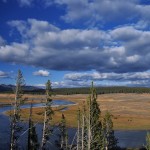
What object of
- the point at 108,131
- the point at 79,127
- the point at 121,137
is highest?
the point at 79,127

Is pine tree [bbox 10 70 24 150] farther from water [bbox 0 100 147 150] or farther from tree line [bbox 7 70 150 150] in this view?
water [bbox 0 100 147 150]

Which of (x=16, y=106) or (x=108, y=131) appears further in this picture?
(x=108, y=131)

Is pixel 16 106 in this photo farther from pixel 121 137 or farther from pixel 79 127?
pixel 121 137

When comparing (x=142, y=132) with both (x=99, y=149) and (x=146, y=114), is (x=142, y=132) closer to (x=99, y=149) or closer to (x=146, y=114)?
(x=146, y=114)

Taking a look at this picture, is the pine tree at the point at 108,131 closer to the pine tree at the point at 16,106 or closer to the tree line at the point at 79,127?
the tree line at the point at 79,127

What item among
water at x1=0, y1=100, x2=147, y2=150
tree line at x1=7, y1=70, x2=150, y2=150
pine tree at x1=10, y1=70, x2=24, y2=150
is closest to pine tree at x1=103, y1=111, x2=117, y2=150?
tree line at x1=7, y1=70, x2=150, y2=150

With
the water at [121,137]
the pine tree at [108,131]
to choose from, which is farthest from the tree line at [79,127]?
the water at [121,137]

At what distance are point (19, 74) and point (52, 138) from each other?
160 ft

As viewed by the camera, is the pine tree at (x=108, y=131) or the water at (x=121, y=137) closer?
the pine tree at (x=108, y=131)

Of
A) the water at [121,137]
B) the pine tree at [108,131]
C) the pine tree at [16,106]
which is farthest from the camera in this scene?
the water at [121,137]

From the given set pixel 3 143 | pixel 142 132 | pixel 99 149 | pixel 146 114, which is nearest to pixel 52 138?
pixel 3 143

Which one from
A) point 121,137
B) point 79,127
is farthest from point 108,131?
point 121,137

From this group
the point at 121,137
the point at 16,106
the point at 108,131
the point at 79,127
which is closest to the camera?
the point at 16,106

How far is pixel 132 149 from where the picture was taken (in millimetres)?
75625
